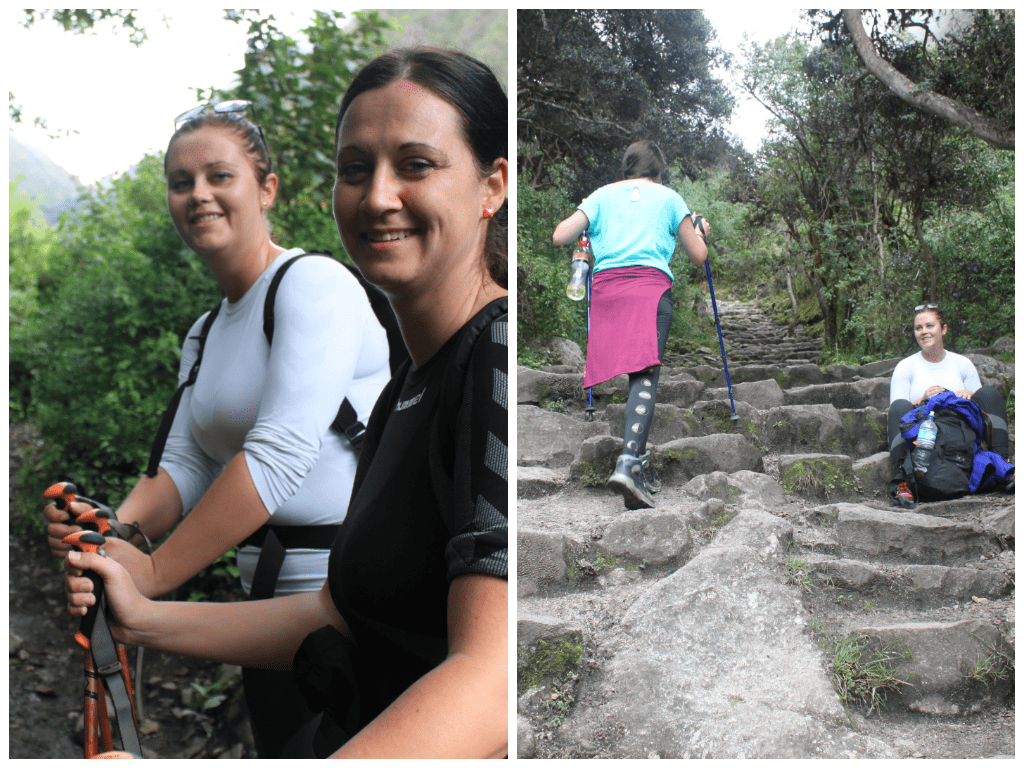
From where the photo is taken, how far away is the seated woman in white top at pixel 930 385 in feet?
6.11

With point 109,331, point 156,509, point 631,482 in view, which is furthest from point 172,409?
point 631,482

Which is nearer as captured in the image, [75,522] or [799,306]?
[75,522]

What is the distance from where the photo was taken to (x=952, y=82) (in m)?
1.93

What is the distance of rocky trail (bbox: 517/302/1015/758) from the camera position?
1.71m

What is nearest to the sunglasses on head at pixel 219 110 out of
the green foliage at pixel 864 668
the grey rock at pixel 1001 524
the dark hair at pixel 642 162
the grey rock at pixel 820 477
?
the dark hair at pixel 642 162

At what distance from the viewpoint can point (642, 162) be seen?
6.36 feet

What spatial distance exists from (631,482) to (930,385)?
834mm

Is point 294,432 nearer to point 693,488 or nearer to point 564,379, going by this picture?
point 564,379

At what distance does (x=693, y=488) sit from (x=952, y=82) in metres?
1.30

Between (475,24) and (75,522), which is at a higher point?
(475,24)

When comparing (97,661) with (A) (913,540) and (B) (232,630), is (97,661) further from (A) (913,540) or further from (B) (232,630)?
(A) (913,540)

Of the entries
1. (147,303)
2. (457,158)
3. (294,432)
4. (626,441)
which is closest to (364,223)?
(457,158)

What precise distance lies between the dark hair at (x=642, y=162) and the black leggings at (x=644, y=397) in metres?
0.32

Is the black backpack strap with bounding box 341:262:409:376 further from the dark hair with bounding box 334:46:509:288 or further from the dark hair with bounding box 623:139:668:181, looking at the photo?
the dark hair with bounding box 623:139:668:181
